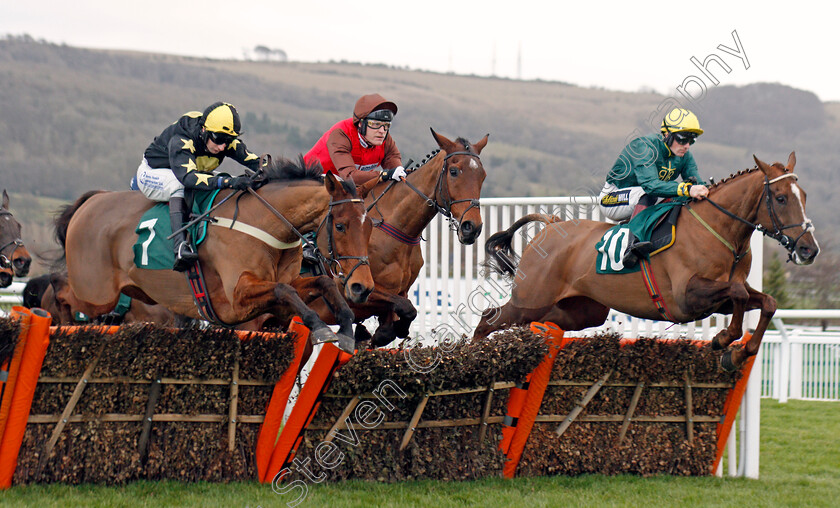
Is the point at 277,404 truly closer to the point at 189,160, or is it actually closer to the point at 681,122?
the point at 189,160

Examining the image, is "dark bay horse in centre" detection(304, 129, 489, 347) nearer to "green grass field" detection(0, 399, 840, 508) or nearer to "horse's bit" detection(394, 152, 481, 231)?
"horse's bit" detection(394, 152, 481, 231)

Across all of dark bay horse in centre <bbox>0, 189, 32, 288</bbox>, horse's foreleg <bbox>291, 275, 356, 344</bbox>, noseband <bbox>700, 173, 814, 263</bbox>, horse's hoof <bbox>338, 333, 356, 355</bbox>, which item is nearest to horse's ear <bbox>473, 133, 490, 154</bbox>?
horse's foreleg <bbox>291, 275, 356, 344</bbox>

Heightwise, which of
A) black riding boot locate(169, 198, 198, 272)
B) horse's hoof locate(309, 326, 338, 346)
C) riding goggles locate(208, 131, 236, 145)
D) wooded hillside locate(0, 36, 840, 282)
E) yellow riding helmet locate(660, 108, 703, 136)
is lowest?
wooded hillside locate(0, 36, 840, 282)

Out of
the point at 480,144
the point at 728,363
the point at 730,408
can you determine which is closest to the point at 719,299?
the point at 728,363

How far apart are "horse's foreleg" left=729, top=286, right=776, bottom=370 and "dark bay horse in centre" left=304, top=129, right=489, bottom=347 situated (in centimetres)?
179

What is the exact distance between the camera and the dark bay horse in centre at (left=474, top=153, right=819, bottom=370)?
5414mm

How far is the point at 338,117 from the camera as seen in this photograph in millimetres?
74875

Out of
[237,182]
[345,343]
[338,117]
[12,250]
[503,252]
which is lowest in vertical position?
[338,117]

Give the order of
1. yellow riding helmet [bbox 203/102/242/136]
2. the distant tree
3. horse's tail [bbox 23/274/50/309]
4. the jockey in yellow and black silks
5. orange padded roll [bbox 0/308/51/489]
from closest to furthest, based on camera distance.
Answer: orange padded roll [bbox 0/308/51/489] < the jockey in yellow and black silks < yellow riding helmet [bbox 203/102/242/136] < horse's tail [bbox 23/274/50/309] < the distant tree

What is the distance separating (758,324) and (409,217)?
2.32 meters

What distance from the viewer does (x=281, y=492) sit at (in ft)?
15.7

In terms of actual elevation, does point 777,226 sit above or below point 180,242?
above

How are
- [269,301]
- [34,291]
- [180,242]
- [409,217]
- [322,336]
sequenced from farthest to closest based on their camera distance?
[34,291], [409,217], [180,242], [269,301], [322,336]

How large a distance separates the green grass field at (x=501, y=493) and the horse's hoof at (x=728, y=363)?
0.76m
